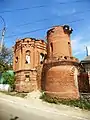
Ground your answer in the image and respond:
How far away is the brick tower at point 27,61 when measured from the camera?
83.1ft

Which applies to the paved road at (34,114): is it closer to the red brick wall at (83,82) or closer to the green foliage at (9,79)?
the red brick wall at (83,82)

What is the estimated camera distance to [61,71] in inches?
792

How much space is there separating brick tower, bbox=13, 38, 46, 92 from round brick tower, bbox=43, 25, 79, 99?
4.58 m

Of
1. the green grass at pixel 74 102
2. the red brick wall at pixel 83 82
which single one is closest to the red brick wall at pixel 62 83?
the green grass at pixel 74 102

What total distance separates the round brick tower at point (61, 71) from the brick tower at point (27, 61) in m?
4.58

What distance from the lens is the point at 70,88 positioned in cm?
1942

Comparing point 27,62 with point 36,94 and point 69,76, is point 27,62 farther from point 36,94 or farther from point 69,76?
point 69,76

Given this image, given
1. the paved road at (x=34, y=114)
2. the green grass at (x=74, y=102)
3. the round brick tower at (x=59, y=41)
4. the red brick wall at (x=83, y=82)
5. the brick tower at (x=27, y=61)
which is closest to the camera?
the paved road at (x=34, y=114)

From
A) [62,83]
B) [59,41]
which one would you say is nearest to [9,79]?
[59,41]

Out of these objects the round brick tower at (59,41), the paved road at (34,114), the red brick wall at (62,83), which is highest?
the round brick tower at (59,41)

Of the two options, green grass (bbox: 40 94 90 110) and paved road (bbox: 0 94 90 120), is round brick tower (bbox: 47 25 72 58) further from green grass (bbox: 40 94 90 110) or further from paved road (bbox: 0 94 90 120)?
paved road (bbox: 0 94 90 120)

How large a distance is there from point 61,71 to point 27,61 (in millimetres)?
9319

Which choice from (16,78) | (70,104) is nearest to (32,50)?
(16,78)

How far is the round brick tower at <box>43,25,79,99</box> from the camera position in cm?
1944
